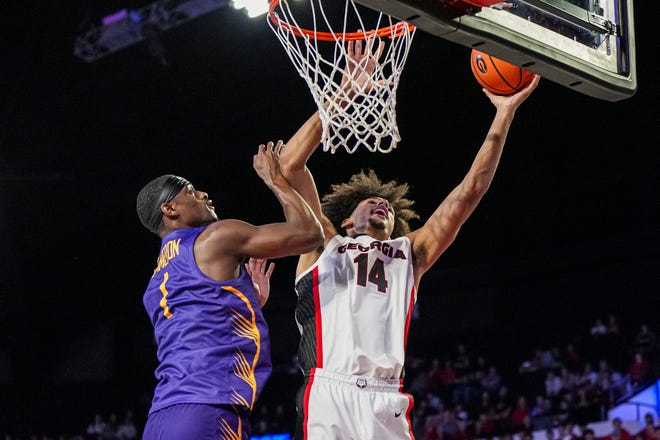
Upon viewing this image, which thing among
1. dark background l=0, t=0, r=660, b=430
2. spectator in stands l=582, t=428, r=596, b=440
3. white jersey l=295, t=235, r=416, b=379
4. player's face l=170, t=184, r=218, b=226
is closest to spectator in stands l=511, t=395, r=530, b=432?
spectator in stands l=582, t=428, r=596, b=440

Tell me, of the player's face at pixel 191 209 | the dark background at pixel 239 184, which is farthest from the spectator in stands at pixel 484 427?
the player's face at pixel 191 209

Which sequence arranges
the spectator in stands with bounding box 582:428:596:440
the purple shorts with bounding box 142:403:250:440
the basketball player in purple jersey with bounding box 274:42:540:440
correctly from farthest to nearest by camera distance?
the spectator in stands with bounding box 582:428:596:440 < the basketball player in purple jersey with bounding box 274:42:540:440 < the purple shorts with bounding box 142:403:250:440

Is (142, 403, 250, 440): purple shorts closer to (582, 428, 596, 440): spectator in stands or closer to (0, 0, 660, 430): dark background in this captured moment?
(582, 428, 596, 440): spectator in stands

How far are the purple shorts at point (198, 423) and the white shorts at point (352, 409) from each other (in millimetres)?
A: 565

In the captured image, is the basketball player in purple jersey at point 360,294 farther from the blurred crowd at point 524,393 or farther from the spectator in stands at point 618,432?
the spectator in stands at point 618,432

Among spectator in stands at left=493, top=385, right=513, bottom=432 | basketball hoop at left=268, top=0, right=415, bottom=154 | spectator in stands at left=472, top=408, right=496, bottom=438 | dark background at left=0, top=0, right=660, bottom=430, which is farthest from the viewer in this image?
spectator in stands at left=493, top=385, right=513, bottom=432

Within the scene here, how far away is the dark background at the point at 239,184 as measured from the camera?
12305 millimetres

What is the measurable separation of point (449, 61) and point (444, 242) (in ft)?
27.0

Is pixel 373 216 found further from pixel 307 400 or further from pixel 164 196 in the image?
pixel 164 196

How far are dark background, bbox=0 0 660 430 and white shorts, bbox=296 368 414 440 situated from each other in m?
8.14

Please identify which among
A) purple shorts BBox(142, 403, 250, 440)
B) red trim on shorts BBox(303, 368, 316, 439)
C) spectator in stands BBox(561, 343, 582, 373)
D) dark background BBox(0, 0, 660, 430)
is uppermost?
dark background BBox(0, 0, 660, 430)

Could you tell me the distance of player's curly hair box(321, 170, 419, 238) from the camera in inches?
182

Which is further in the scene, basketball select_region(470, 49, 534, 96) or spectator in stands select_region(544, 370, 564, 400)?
spectator in stands select_region(544, 370, 564, 400)

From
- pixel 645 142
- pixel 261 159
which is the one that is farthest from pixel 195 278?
pixel 645 142
